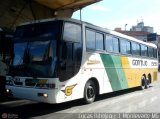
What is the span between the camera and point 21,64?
10258mm

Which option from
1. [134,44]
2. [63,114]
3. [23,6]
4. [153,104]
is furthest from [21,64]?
[23,6]

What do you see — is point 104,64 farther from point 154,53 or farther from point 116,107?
point 154,53

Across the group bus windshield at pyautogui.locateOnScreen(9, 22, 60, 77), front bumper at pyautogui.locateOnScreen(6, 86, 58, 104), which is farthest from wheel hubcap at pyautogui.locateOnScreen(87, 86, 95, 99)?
bus windshield at pyautogui.locateOnScreen(9, 22, 60, 77)

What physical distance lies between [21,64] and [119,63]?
5.75 meters

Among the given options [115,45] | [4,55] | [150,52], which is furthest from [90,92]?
[150,52]

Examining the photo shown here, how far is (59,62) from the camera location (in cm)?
956

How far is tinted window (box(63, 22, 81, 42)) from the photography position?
10109 mm

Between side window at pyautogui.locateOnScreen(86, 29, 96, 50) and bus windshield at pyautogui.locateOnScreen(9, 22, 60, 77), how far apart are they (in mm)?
1899

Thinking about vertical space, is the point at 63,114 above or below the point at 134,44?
below

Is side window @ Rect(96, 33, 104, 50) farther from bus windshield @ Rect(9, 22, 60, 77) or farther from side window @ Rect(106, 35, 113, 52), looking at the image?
bus windshield @ Rect(9, 22, 60, 77)

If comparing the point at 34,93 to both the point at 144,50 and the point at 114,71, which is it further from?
the point at 144,50

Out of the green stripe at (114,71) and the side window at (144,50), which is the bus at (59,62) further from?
the side window at (144,50)

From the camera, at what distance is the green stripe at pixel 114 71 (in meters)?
13.2

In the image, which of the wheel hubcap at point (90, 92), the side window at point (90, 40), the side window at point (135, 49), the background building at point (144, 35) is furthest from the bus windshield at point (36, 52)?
the background building at point (144, 35)
